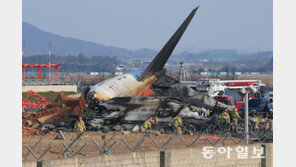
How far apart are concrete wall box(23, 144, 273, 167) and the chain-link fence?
90 centimetres

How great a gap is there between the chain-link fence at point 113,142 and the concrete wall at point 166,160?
35.6 inches

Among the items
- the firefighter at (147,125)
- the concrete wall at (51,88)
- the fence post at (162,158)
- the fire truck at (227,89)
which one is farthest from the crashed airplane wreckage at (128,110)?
the concrete wall at (51,88)

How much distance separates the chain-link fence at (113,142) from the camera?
23.8 metres

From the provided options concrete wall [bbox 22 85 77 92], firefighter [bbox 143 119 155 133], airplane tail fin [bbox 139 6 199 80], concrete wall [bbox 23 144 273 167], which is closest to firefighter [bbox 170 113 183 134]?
firefighter [bbox 143 119 155 133]

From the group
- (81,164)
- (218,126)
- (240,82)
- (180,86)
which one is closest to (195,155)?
(81,164)

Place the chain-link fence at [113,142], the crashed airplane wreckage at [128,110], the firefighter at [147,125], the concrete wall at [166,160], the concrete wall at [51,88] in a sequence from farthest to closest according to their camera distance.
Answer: the concrete wall at [51,88]
the crashed airplane wreckage at [128,110]
the firefighter at [147,125]
the chain-link fence at [113,142]
the concrete wall at [166,160]

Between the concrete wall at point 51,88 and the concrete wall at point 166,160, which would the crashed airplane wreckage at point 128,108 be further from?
the concrete wall at point 51,88

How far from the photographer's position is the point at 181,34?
168 ft

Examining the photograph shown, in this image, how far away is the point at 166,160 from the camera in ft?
63.0

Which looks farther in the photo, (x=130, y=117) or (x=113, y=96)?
(x=113, y=96)

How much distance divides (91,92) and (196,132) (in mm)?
9319

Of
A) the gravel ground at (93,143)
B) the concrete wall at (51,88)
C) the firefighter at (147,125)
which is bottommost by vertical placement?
the gravel ground at (93,143)

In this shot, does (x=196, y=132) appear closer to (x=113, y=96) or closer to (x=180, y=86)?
(x=113, y=96)

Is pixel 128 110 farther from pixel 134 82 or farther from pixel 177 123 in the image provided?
pixel 134 82
